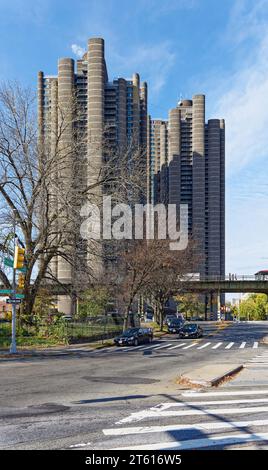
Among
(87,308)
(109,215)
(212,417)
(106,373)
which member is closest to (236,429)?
(212,417)

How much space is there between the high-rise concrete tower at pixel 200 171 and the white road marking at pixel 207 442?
128750 mm

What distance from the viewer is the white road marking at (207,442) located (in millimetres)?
7898

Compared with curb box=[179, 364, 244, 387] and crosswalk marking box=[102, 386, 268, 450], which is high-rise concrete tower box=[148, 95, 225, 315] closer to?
curb box=[179, 364, 244, 387]

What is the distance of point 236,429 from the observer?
9.18 meters

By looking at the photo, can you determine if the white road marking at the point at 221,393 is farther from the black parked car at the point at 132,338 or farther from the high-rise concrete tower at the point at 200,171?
the high-rise concrete tower at the point at 200,171

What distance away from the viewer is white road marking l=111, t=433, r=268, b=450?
311 inches

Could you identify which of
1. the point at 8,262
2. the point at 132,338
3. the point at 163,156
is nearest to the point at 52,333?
the point at 132,338

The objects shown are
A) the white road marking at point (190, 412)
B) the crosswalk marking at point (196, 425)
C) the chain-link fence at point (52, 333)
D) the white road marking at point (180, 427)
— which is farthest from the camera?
the chain-link fence at point (52, 333)

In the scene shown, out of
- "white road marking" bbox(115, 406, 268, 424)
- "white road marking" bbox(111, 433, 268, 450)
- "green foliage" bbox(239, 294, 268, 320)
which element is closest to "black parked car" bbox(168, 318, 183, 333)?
"white road marking" bbox(115, 406, 268, 424)

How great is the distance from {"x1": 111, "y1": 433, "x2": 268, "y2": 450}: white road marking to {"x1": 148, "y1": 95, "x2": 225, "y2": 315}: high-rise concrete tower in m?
129

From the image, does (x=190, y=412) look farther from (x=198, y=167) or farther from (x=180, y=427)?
(x=198, y=167)

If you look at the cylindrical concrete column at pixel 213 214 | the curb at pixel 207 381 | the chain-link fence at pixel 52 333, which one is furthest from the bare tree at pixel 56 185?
the cylindrical concrete column at pixel 213 214

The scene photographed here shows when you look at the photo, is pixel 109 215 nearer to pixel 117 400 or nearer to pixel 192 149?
pixel 117 400
